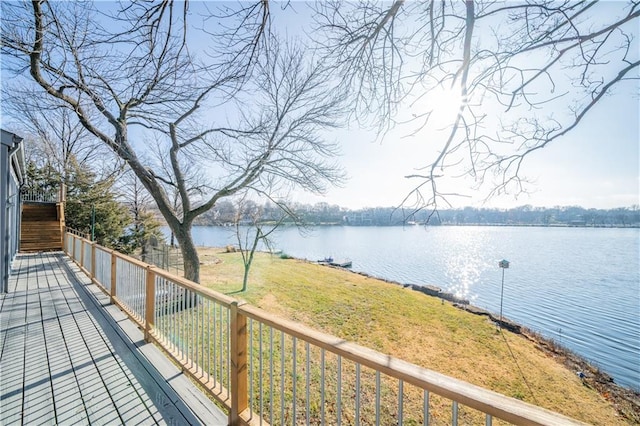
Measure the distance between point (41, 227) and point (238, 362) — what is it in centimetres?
1458

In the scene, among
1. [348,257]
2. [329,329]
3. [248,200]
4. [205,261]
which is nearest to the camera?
[329,329]

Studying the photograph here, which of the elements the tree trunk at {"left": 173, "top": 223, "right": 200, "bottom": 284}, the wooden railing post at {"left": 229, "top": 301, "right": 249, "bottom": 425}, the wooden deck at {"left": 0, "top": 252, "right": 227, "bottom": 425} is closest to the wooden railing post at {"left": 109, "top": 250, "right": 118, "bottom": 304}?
the wooden deck at {"left": 0, "top": 252, "right": 227, "bottom": 425}

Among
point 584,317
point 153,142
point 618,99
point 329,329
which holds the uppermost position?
point 153,142

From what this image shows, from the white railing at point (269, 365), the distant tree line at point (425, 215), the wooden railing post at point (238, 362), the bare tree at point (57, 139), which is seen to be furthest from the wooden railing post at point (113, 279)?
the bare tree at point (57, 139)

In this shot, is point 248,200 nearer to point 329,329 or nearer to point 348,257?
point 329,329

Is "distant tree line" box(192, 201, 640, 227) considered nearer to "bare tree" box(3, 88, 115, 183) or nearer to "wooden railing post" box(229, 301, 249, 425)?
"wooden railing post" box(229, 301, 249, 425)

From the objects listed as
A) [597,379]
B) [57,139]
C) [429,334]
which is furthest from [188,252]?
[57,139]

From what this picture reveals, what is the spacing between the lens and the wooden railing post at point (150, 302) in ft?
11.7

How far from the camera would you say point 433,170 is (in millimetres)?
2521

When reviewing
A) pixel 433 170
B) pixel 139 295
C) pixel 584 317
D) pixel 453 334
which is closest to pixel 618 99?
pixel 433 170

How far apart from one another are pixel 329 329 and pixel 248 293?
12.3 ft

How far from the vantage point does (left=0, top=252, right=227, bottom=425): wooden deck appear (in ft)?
7.75

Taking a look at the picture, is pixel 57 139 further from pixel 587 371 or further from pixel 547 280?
pixel 547 280

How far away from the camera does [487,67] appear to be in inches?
104
